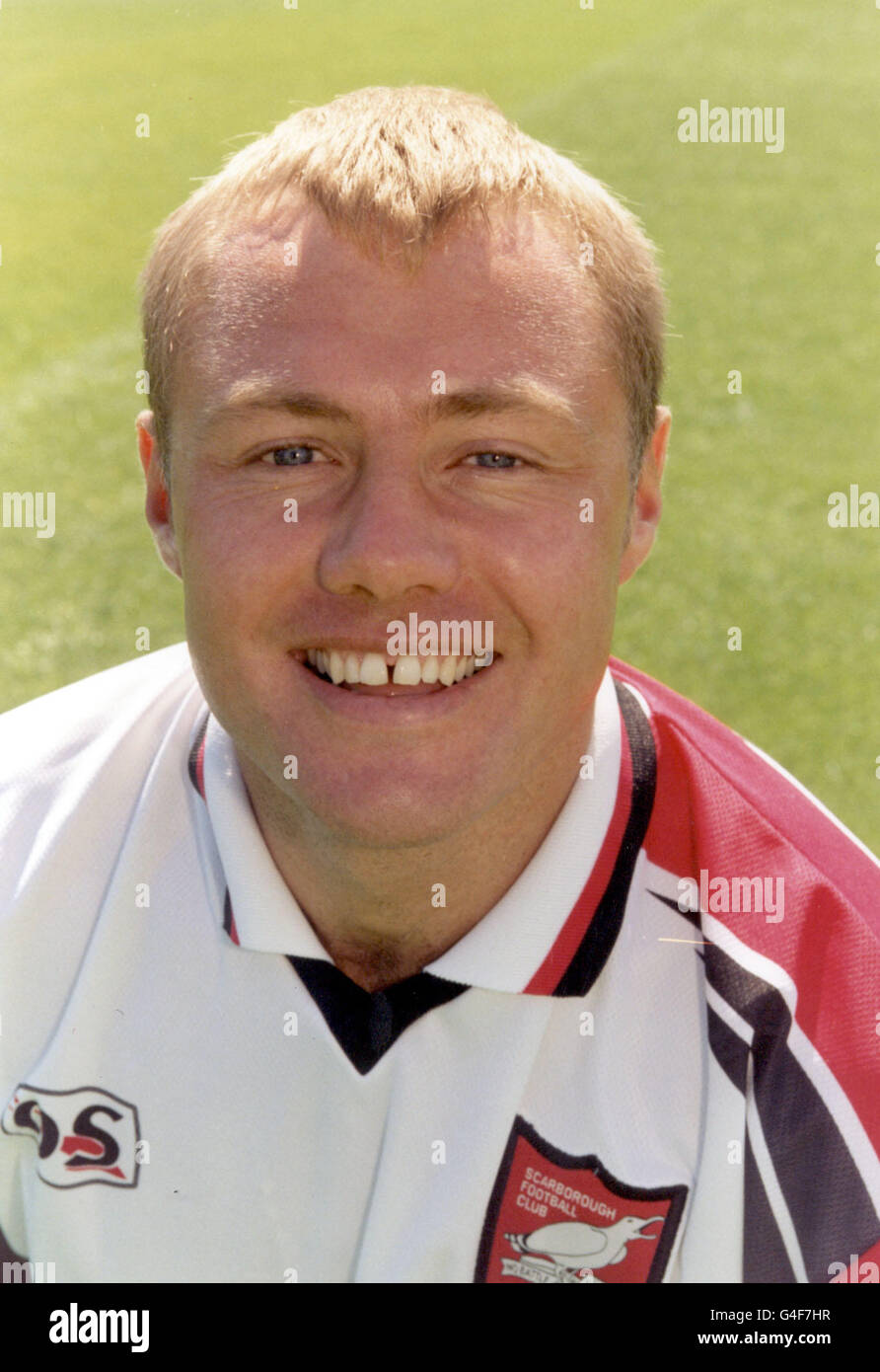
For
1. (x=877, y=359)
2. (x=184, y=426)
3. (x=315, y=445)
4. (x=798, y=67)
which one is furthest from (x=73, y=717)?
(x=798, y=67)

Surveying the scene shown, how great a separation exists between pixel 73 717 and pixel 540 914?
0.57 metres

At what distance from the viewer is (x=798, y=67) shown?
7.21 meters

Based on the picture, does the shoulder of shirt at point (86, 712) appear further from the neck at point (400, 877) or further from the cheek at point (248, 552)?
the cheek at point (248, 552)

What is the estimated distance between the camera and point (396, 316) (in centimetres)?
125

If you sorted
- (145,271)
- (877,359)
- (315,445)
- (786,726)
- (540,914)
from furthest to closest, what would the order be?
1. (877,359)
2. (786,726)
3. (145,271)
4. (540,914)
5. (315,445)

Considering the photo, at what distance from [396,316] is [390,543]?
20 centimetres

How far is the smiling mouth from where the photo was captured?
1.33 m

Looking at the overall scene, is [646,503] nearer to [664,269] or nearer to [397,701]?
[397,701]

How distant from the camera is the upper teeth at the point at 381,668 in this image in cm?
133

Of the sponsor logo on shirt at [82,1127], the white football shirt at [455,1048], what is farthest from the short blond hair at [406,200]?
the sponsor logo on shirt at [82,1127]

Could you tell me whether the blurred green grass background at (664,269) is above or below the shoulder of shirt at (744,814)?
above

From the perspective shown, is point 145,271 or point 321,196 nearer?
point 321,196

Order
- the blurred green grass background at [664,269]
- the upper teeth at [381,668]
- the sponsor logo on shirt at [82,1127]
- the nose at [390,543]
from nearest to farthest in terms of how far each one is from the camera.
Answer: the nose at [390,543] < the upper teeth at [381,668] < the sponsor logo on shirt at [82,1127] < the blurred green grass background at [664,269]
